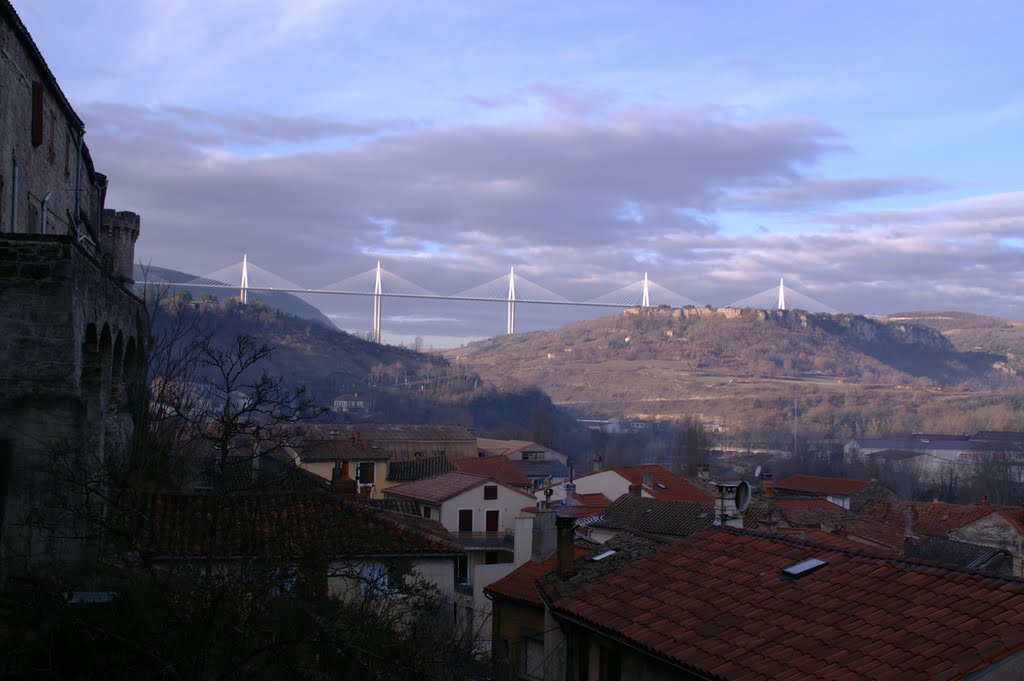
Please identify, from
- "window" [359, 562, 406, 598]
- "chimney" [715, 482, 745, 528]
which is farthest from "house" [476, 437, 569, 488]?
"window" [359, 562, 406, 598]

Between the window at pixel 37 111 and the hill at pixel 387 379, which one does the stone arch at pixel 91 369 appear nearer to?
the window at pixel 37 111

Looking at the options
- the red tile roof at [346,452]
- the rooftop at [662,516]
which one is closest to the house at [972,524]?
the rooftop at [662,516]

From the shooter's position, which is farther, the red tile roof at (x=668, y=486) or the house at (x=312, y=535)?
the red tile roof at (x=668, y=486)

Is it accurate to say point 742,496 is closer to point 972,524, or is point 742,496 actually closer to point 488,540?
point 488,540

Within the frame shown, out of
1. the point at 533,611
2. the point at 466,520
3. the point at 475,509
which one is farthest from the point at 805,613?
the point at 475,509

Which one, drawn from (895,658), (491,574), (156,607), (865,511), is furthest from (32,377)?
(865,511)

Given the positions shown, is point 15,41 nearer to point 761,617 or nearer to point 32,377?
point 32,377

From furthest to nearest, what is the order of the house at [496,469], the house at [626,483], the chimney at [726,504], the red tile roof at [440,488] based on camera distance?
the house at [496,469] → the house at [626,483] → the red tile roof at [440,488] → the chimney at [726,504]
